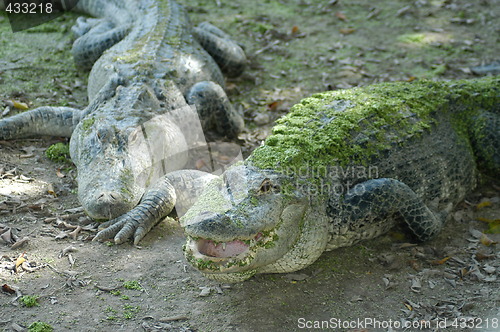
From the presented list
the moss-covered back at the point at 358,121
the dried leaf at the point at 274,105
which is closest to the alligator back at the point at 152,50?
the dried leaf at the point at 274,105

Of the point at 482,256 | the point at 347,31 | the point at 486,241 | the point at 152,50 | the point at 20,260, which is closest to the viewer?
the point at 20,260

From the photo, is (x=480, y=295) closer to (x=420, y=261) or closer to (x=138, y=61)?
(x=420, y=261)

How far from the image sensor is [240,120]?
19.4 feet

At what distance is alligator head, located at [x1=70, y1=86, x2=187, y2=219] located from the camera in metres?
4.23

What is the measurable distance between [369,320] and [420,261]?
86 centimetres

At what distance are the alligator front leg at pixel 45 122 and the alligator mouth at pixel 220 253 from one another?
2.90 meters

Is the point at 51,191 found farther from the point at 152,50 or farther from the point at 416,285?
the point at 416,285

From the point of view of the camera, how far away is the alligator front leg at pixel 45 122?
540 cm

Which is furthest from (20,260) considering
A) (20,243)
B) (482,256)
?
(482,256)

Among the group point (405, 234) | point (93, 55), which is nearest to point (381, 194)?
point (405, 234)

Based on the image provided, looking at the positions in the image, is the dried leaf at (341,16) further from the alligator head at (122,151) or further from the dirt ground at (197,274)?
the alligator head at (122,151)

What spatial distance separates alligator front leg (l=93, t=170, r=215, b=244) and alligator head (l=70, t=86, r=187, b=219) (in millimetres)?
101

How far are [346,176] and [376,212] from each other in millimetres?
339

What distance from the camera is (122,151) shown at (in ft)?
15.0
